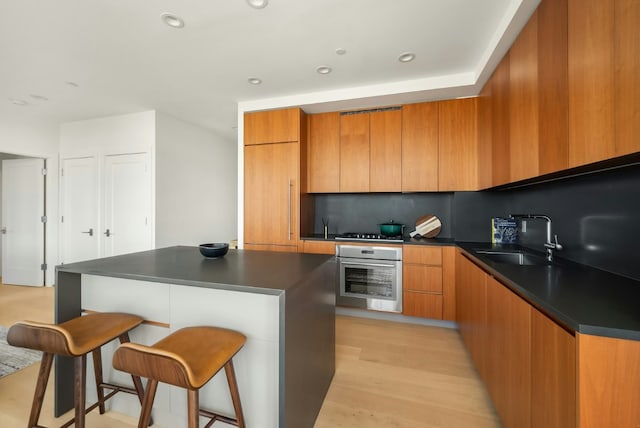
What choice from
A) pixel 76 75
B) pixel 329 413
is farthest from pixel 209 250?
pixel 76 75

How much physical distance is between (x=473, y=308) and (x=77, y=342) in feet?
8.10

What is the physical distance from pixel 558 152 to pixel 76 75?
4.12 meters

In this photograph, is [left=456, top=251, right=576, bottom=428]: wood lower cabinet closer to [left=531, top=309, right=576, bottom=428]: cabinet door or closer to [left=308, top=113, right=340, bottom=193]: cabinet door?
[left=531, top=309, right=576, bottom=428]: cabinet door

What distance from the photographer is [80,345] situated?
1.17m

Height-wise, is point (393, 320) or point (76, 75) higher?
point (76, 75)

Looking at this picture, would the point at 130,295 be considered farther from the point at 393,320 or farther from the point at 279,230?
the point at 393,320

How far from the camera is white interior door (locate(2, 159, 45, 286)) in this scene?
4.26m

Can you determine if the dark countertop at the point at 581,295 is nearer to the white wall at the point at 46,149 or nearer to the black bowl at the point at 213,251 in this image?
the black bowl at the point at 213,251

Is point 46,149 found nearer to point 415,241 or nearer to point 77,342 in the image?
point 77,342

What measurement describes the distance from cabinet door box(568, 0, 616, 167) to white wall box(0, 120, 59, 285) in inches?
243

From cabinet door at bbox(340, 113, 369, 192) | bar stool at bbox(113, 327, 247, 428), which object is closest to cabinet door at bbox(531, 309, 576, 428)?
bar stool at bbox(113, 327, 247, 428)

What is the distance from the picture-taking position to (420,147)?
10.0 feet

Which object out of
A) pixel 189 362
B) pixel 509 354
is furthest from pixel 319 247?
pixel 189 362

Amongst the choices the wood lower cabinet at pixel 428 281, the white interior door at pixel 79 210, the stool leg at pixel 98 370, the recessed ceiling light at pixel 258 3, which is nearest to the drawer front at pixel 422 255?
the wood lower cabinet at pixel 428 281
